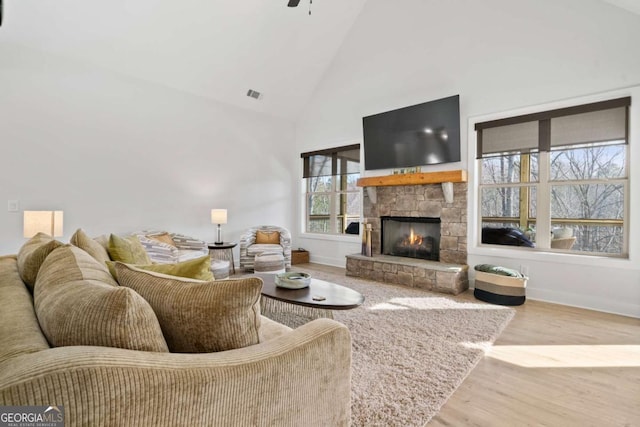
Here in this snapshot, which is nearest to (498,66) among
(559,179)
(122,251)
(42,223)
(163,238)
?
(559,179)

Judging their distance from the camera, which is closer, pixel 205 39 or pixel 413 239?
pixel 205 39

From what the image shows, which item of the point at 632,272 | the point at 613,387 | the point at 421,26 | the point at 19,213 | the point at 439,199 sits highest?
the point at 421,26

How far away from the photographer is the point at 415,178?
4.38 m

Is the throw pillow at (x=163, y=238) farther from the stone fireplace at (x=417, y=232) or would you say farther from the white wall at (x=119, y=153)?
the stone fireplace at (x=417, y=232)

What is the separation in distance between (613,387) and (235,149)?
17.7 ft

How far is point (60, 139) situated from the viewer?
12.4 feet

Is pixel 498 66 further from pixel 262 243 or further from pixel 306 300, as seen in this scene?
pixel 262 243

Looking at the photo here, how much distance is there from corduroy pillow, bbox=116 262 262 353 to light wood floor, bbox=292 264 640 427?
1282 mm

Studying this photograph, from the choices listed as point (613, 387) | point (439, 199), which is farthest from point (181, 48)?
point (613, 387)

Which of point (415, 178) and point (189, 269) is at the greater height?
point (415, 178)

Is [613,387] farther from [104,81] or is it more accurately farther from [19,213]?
[104,81]

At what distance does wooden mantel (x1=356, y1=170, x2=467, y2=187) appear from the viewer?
4055mm

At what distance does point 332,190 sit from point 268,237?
160 cm

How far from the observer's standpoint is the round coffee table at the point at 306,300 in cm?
220
